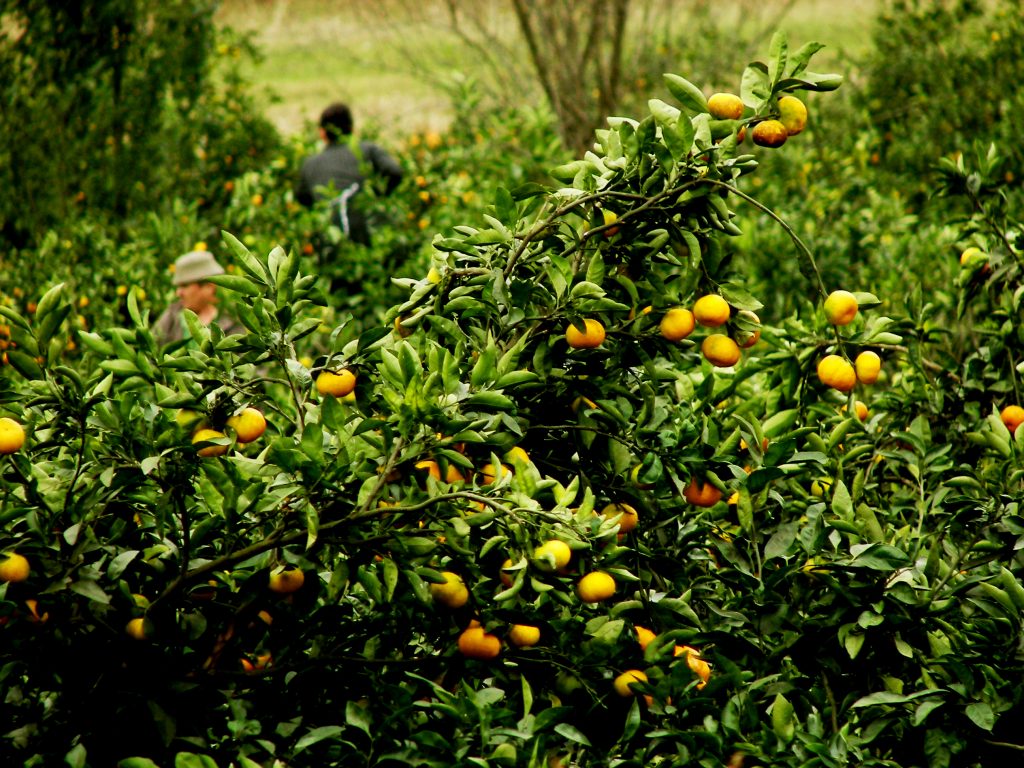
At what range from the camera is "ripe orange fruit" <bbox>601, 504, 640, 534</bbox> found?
1.88 meters

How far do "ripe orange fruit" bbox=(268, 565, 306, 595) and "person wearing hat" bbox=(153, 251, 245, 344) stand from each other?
10.1ft

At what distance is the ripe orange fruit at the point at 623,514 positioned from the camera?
74.0 inches

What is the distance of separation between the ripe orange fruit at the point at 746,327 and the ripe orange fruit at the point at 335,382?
694 millimetres

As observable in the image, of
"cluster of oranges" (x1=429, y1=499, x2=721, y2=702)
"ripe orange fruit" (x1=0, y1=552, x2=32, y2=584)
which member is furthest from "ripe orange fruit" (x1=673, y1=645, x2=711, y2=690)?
"ripe orange fruit" (x1=0, y1=552, x2=32, y2=584)

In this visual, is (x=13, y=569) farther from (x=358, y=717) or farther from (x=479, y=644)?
A: (x=479, y=644)

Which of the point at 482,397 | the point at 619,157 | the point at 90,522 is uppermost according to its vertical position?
the point at 619,157

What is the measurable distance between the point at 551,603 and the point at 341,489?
409mm

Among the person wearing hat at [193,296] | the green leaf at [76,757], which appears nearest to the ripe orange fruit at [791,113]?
the green leaf at [76,757]

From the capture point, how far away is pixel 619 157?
193cm

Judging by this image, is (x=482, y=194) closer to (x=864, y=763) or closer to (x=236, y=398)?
(x=236, y=398)

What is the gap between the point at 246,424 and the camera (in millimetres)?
1754

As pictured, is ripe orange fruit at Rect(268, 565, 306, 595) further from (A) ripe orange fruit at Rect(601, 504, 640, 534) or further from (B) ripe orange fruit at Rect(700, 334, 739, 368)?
(B) ripe orange fruit at Rect(700, 334, 739, 368)

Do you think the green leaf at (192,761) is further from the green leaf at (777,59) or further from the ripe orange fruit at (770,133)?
the green leaf at (777,59)

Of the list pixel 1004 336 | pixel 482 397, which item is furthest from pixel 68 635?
pixel 1004 336
